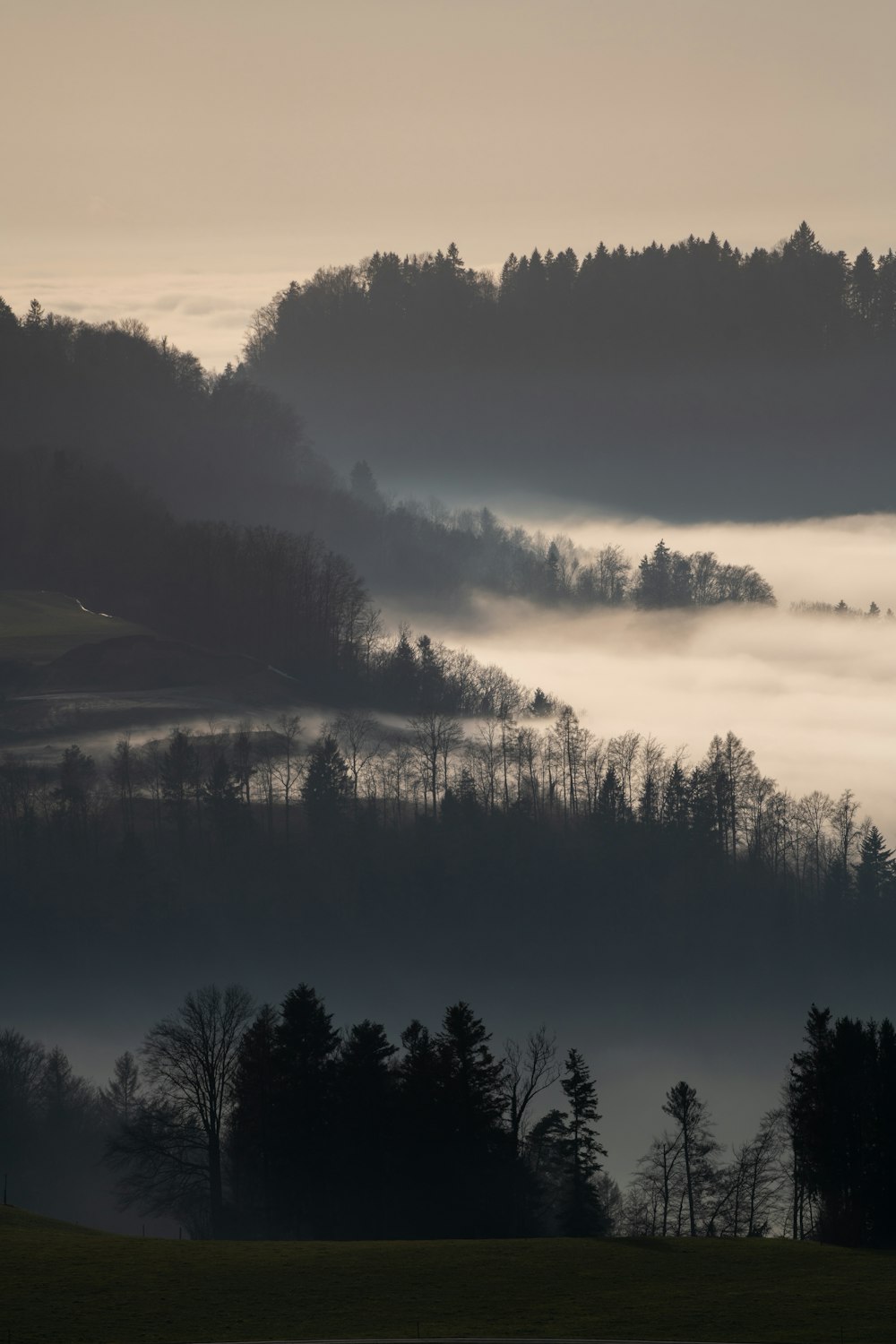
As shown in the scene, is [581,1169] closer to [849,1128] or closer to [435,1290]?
[849,1128]

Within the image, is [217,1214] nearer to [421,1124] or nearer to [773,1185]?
[421,1124]

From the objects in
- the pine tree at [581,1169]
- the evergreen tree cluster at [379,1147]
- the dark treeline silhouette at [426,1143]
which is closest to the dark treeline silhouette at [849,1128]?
the dark treeline silhouette at [426,1143]

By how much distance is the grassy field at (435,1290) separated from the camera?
6438cm

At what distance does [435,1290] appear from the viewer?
70562 mm

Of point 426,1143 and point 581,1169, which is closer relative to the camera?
point 426,1143

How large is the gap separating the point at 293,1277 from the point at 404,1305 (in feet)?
20.5

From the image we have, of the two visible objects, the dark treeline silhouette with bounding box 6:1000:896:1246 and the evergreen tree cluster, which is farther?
the evergreen tree cluster

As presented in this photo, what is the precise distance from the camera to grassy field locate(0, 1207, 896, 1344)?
211 feet

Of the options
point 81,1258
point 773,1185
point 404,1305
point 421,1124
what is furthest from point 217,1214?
point 773,1185

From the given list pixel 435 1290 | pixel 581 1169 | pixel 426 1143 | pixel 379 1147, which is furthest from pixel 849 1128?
pixel 435 1290

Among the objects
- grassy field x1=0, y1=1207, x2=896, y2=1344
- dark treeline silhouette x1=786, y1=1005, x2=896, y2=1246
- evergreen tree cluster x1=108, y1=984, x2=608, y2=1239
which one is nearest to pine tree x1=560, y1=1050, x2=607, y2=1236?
evergreen tree cluster x1=108, y1=984, x2=608, y2=1239

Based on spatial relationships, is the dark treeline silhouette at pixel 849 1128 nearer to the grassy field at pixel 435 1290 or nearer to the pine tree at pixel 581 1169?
the grassy field at pixel 435 1290

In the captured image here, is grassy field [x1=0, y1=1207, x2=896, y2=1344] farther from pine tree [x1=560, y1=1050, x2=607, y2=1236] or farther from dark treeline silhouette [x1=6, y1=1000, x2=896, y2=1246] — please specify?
pine tree [x1=560, y1=1050, x2=607, y2=1236]

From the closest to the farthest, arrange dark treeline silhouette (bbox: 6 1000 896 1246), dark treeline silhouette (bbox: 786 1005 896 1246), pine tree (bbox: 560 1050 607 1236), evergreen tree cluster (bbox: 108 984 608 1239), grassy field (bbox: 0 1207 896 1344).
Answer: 1. grassy field (bbox: 0 1207 896 1344)
2. dark treeline silhouette (bbox: 786 1005 896 1246)
3. dark treeline silhouette (bbox: 6 1000 896 1246)
4. evergreen tree cluster (bbox: 108 984 608 1239)
5. pine tree (bbox: 560 1050 607 1236)
